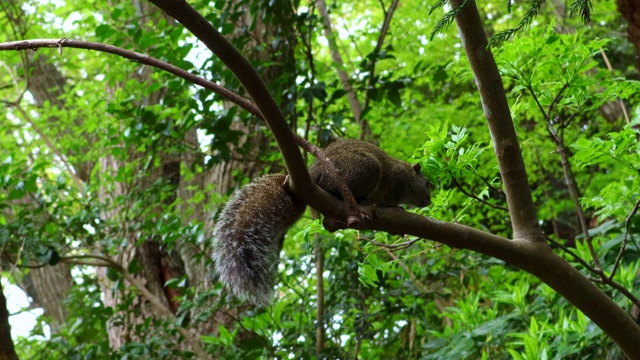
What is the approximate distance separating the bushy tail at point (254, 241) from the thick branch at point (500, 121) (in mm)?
722

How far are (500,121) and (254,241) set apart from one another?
0.94 metres

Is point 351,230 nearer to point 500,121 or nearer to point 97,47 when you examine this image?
point 500,121

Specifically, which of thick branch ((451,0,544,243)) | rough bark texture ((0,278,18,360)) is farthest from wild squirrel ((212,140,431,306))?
rough bark texture ((0,278,18,360))

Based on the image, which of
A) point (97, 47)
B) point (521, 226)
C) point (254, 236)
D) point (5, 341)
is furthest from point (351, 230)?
point (5, 341)

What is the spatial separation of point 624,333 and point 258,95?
50.9 inches

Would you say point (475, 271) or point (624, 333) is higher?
point (475, 271)

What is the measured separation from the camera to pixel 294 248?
21.4ft

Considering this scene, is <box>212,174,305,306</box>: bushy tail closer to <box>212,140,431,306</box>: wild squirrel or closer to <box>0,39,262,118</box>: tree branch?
<box>212,140,431,306</box>: wild squirrel

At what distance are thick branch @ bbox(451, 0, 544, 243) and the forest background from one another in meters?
0.01

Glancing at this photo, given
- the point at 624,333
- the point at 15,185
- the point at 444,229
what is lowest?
the point at 624,333

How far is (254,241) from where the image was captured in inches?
99.7

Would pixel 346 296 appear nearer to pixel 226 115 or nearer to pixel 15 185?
pixel 226 115

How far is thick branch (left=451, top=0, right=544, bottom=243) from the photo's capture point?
2.26 meters

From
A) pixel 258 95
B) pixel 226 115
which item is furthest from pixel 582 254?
pixel 258 95
